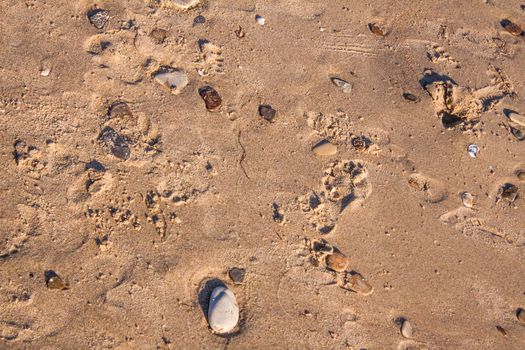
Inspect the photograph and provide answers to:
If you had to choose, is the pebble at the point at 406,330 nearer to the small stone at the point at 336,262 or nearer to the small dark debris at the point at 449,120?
the small stone at the point at 336,262

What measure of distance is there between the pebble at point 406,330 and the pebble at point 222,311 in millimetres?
1374

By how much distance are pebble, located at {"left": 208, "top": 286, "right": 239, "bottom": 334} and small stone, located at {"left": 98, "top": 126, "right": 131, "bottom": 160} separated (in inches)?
52.6

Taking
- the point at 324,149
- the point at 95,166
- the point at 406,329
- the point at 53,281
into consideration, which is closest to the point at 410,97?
the point at 324,149

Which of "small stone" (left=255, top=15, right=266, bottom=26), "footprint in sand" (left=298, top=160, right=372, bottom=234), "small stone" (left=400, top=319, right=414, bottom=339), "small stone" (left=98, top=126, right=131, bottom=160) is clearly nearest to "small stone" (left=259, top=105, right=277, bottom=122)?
"footprint in sand" (left=298, top=160, right=372, bottom=234)

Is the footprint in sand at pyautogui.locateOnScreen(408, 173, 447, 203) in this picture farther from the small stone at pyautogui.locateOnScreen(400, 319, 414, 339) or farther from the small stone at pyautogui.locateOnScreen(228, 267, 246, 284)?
the small stone at pyautogui.locateOnScreen(228, 267, 246, 284)

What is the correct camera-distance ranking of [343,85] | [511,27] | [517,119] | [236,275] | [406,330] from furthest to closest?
[511,27]
[517,119]
[343,85]
[406,330]
[236,275]

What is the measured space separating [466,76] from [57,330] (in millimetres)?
4337

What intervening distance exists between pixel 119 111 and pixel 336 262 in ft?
7.26

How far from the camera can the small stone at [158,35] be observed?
410 centimetres

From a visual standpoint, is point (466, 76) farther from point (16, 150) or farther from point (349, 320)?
point (16, 150)

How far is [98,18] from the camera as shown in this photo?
4023mm

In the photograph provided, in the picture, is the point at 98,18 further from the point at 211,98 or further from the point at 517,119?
the point at 517,119

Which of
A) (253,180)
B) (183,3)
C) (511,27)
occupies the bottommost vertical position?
(253,180)

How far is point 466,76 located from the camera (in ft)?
14.9
